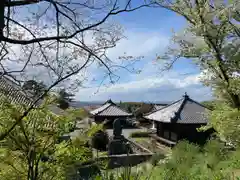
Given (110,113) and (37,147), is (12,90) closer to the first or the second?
(37,147)

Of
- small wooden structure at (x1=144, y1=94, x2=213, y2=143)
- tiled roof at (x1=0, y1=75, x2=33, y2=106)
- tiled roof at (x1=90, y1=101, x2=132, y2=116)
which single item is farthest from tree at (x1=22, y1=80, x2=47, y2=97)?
tiled roof at (x1=90, y1=101, x2=132, y2=116)

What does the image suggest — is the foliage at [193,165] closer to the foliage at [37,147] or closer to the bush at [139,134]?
the foliage at [37,147]

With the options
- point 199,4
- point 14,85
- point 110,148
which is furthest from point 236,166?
point 110,148

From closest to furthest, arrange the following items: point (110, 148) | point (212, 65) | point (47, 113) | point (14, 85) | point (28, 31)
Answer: point (14, 85) → point (28, 31) → point (47, 113) → point (212, 65) → point (110, 148)

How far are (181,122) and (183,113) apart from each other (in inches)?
59.1

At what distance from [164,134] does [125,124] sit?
1249 cm

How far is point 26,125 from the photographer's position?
3297 millimetres

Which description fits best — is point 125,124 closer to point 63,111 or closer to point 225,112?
point 225,112

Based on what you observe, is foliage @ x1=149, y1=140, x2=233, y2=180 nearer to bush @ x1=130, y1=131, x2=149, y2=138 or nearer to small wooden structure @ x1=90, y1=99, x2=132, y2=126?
bush @ x1=130, y1=131, x2=149, y2=138

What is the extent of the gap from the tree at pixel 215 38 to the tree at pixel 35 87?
16.3ft

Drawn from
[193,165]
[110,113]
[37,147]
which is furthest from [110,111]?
[37,147]

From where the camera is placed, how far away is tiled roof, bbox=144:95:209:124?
23.0 meters

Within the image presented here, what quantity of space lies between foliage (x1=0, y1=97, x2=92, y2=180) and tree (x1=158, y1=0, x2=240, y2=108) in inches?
180

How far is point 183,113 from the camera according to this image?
23875mm
